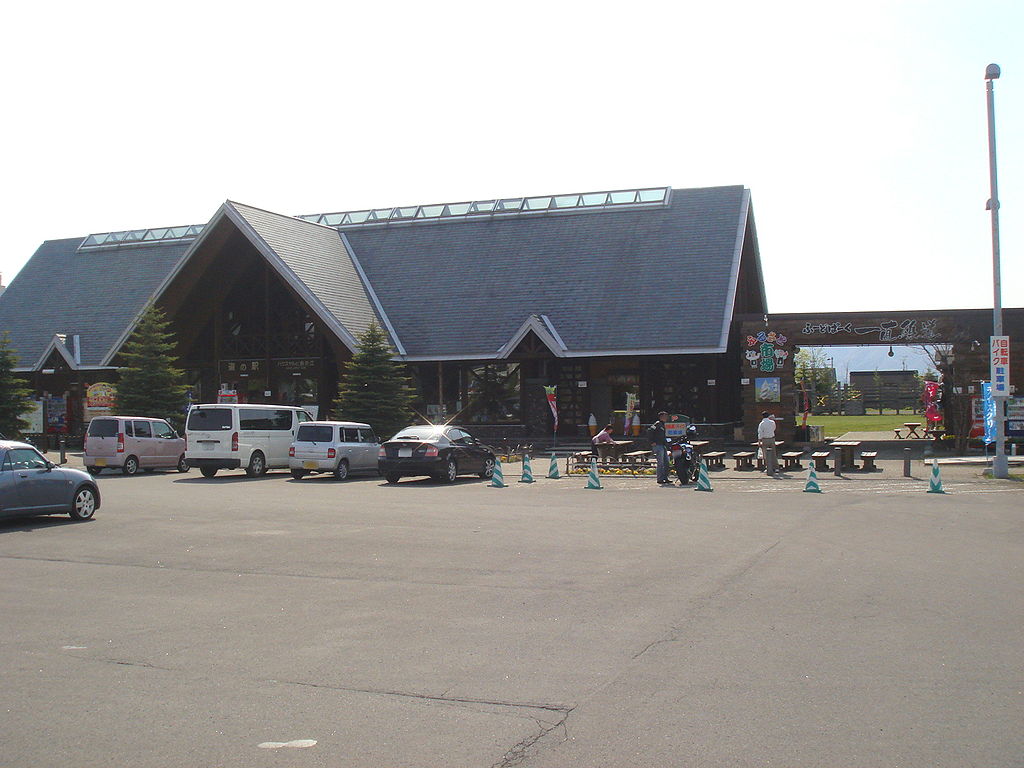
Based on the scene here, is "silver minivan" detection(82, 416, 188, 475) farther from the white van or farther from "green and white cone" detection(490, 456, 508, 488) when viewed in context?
A: "green and white cone" detection(490, 456, 508, 488)

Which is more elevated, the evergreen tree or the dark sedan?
the evergreen tree

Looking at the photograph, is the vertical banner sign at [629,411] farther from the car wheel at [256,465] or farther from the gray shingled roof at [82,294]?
the gray shingled roof at [82,294]

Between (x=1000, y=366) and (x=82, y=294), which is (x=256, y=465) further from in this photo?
(x=82, y=294)

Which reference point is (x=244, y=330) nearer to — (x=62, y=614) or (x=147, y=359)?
(x=147, y=359)

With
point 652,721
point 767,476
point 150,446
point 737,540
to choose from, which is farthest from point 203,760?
point 150,446

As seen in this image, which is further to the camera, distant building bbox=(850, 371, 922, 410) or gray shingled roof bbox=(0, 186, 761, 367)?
distant building bbox=(850, 371, 922, 410)

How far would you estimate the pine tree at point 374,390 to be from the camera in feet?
112

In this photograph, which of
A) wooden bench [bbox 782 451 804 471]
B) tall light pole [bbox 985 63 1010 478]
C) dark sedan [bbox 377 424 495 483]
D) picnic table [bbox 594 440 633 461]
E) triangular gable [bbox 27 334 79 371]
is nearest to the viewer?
tall light pole [bbox 985 63 1010 478]

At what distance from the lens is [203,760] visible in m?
5.33

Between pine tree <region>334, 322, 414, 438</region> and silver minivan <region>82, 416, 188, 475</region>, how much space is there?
20.8 ft

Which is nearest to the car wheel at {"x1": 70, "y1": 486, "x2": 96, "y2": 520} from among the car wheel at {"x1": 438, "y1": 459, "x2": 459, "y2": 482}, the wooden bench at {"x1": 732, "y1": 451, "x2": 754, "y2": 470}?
the car wheel at {"x1": 438, "y1": 459, "x2": 459, "y2": 482}

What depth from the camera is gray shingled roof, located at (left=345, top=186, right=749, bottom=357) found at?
119 ft

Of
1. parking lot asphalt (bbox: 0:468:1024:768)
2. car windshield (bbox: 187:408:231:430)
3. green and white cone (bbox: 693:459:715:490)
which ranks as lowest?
parking lot asphalt (bbox: 0:468:1024:768)

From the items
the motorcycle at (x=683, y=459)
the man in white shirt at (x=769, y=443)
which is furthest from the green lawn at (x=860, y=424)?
the motorcycle at (x=683, y=459)
